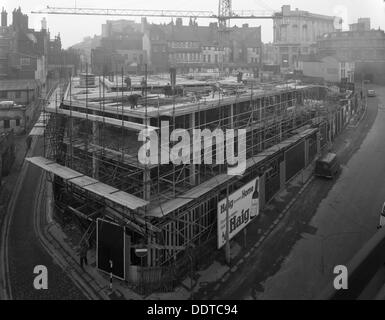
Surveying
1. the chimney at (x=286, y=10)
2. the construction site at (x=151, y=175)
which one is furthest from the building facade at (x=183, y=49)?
the construction site at (x=151, y=175)

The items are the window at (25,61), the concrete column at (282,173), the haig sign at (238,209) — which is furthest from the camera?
the window at (25,61)

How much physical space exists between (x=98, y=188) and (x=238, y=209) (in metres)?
5.13

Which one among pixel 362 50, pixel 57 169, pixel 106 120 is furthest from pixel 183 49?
pixel 106 120

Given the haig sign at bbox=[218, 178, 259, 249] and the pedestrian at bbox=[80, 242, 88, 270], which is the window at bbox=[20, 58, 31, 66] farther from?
the haig sign at bbox=[218, 178, 259, 249]

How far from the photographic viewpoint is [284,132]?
2289 centimetres

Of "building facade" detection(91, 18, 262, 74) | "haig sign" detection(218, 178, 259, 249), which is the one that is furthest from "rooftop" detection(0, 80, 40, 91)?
"haig sign" detection(218, 178, 259, 249)

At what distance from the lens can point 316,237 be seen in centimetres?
1623

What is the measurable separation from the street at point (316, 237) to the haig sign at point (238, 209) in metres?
1.24

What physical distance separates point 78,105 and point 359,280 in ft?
44.4

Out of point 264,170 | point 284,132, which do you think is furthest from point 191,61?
point 264,170

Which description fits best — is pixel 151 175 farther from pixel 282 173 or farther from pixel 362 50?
pixel 362 50

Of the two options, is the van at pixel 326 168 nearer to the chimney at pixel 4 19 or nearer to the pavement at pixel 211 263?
the pavement at pixel 211 263

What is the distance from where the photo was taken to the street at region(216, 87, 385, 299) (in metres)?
12.8

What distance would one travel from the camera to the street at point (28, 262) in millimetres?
12516
